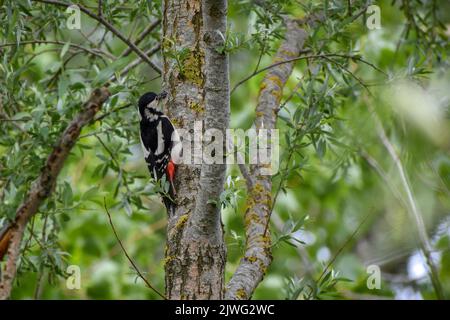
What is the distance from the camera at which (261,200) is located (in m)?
3.41

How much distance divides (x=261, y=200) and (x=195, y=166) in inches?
20.6

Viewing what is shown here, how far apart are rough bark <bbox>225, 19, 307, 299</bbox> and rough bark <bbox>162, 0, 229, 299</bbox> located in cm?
19

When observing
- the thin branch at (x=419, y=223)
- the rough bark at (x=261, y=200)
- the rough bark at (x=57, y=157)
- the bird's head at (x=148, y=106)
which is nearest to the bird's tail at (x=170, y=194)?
the rough bark at (x=261, y=200)

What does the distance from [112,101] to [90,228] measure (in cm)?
269

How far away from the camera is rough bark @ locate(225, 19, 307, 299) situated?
9.71 ft

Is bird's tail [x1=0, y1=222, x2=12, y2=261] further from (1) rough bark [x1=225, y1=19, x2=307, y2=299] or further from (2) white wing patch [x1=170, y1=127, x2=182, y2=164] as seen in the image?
(1) rough bark [x1=225, y1=19, x2=307, y2=299]

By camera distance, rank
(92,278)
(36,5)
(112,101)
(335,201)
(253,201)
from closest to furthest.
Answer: (253,201) < (112,101) < (36,5) < (92,278) < (335,201)

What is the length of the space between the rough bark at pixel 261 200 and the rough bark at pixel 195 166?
19 cm

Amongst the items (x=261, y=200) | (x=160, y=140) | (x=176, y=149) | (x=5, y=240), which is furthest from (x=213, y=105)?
(x=160, y=140)

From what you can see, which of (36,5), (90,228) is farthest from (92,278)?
(36,5)
